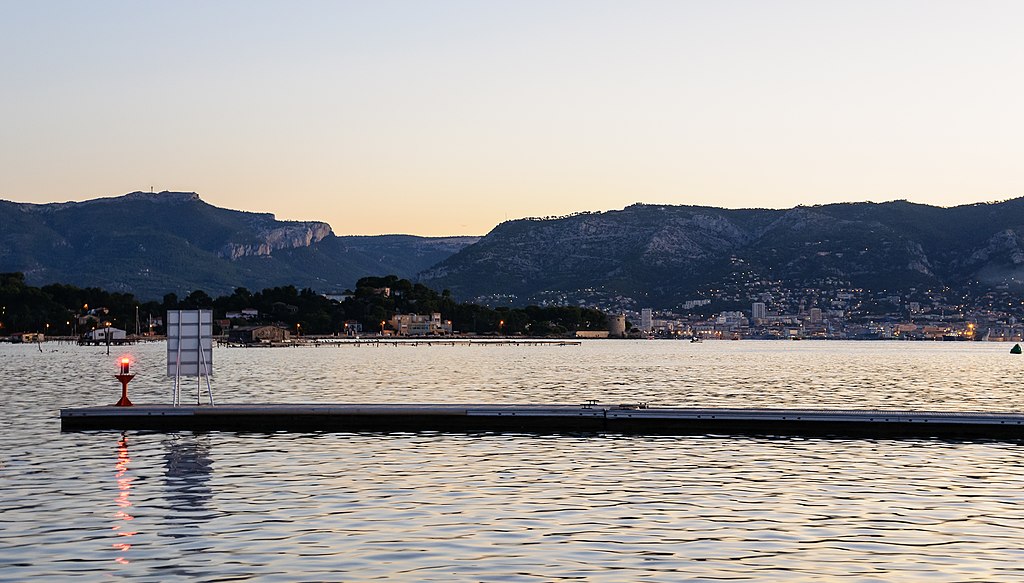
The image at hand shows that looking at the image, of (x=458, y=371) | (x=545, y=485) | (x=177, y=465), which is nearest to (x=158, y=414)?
(x=177, y=465)

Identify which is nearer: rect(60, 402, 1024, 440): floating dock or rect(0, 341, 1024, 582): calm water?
rect(0, 341, 1024, 582): calm water

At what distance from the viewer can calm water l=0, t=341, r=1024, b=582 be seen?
2138 cm

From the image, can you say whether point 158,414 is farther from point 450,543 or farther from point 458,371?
point 458,371

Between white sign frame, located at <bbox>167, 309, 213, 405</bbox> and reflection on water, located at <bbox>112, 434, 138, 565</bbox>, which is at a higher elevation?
white sign frame, located at <bbox>167, 309, 213, 405</bbox>

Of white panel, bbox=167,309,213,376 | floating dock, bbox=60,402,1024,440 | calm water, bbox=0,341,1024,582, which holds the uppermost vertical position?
→ white panel, bbox=167,309,213,376

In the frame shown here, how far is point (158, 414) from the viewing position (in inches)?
1880

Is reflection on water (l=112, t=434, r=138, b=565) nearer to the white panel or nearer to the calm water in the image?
the calm water

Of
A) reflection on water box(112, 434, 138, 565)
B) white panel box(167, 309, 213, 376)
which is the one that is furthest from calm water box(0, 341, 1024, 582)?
white panel box(167, 309, 213, 376)

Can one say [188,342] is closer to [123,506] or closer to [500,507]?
[123,506]

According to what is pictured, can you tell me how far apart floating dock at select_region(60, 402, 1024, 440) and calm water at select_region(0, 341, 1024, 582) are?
1548mm

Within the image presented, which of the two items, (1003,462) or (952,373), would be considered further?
(952,373)

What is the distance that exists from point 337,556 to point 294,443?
72.0 feet

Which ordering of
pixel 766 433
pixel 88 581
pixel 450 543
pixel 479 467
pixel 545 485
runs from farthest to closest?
pixel 766 433
pixel 479 467
pixel 545 485
pixel 450 543
pixel 88 581

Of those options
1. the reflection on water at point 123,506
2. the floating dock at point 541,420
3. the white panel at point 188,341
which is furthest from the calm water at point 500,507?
the white panel at point 188,341
